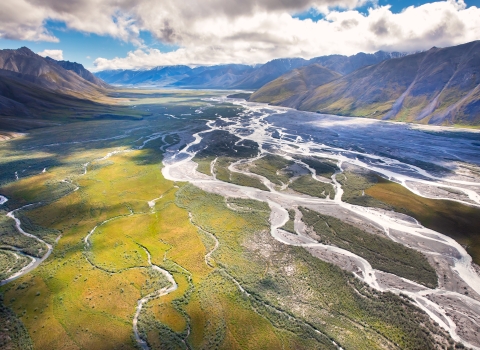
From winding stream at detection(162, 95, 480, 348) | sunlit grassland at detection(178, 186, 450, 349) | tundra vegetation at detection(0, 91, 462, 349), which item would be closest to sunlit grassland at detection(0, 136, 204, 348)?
tundra vegetation at detection(0, 91, 462, 349)

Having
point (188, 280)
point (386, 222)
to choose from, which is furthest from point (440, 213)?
point (188, 280)

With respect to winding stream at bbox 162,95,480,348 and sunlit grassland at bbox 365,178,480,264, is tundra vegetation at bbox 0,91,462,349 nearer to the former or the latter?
winding stream at bbox 162,95,480,348

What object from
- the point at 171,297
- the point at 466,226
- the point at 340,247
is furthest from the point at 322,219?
the point at 171,297

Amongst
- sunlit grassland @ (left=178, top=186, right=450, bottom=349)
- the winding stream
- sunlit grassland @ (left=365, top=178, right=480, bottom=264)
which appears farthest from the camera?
sunlit grassland @ (left=365, top=178, right=480, bottom=264)

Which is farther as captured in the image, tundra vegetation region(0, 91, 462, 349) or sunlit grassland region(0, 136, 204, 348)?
sunlit grassland region(0, 136, 204, 348)

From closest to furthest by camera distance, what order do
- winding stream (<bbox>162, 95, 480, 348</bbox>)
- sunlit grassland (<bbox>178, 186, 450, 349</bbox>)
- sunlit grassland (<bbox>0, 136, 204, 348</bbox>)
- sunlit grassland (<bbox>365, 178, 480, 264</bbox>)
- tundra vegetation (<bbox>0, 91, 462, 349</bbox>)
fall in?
tundra vegetation (<bbox>0, 91, 462, 349</bbox>) → sunlit grassland (<bbox>178, 186, 450, 349</bbox>) → sunlit grassland (<bbox>0, 136, 204, 348</bbox>) → winding stream (<bbox>162, 95, 480, 348</bbox>) → sunlit grassland (<bbox>365, 178, 480, 264</bbox>)

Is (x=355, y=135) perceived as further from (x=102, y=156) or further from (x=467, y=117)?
(x=102, y=156)
